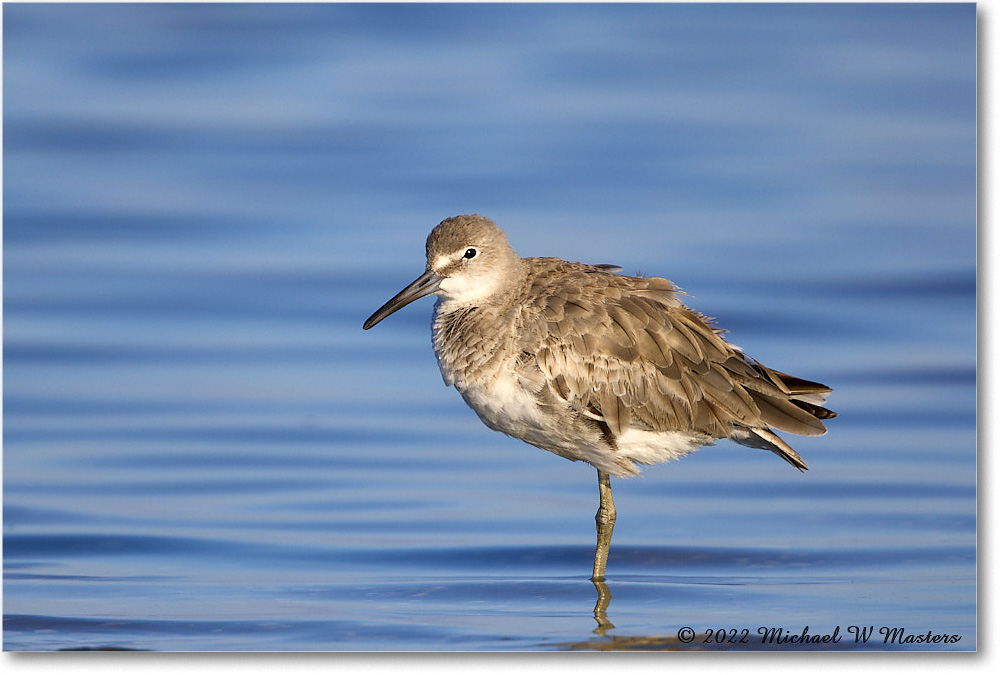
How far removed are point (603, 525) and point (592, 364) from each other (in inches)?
50.0

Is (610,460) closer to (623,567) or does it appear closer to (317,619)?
(623,567)

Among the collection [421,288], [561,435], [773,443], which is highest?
[421,288]

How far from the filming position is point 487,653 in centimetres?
703

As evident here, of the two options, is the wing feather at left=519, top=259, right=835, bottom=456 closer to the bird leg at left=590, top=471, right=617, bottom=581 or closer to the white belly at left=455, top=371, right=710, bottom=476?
the white belly at left=455, top=371, right=710, bottom=476

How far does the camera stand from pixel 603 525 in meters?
8.66

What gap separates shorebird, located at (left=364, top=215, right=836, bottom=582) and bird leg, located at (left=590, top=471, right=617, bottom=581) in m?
0.02

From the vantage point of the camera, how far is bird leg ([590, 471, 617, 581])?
27.5 feet

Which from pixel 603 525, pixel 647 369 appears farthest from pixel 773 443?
pixel 603 525

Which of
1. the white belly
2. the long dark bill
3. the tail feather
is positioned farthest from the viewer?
the long dark bill

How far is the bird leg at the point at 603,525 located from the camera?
838cm

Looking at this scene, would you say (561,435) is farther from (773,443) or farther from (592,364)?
(773,443)

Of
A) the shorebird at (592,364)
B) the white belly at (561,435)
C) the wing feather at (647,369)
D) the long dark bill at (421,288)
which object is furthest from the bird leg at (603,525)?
the long dark bill at (421,288)

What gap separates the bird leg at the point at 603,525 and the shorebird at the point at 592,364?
0.06 ft

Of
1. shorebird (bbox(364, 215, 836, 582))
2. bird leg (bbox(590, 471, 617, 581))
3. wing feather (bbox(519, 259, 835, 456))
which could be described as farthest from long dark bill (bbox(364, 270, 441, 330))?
bird leg (bbox(590, 471, 617, 581))
